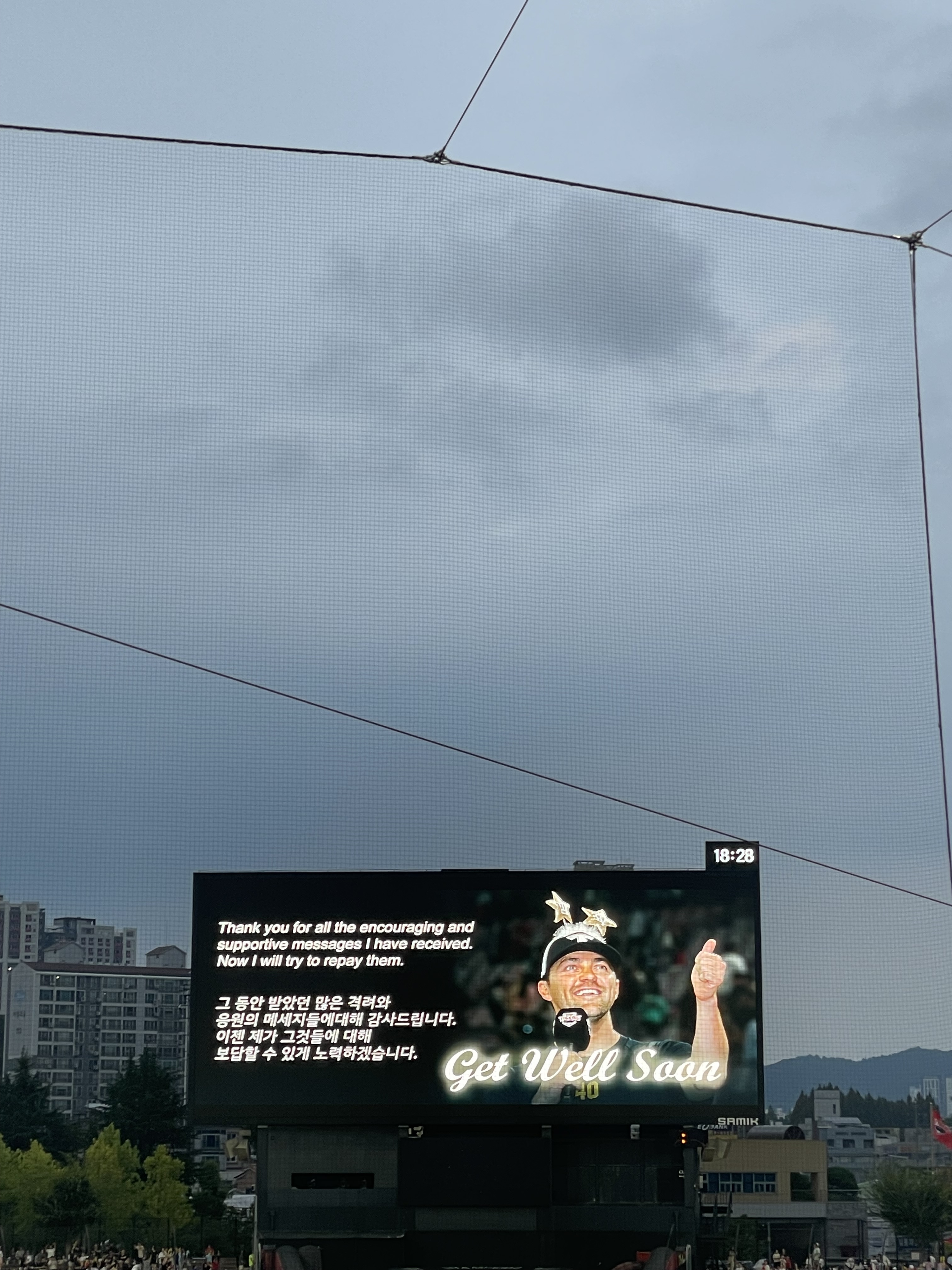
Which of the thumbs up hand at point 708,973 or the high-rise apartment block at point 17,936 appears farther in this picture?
the high-rise apartment block at point 17,936

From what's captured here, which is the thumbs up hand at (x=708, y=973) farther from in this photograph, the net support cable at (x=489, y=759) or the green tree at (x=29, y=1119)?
the green tree at (x=29, y=1119)

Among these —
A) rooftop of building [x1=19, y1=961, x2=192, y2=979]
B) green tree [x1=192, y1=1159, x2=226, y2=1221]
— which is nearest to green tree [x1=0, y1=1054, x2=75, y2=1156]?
green tree [x1=192, y1=1159, x2=226, y2=1221]

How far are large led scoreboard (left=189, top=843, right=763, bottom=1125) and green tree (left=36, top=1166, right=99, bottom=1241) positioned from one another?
19540 millimetres

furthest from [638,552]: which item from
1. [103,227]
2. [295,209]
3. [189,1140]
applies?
[189,1140]

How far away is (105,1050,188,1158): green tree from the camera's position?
40.6 metres

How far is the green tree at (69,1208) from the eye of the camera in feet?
100

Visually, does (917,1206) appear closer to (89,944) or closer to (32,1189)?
(32,1189)

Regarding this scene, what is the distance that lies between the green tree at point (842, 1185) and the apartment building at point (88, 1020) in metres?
24.3

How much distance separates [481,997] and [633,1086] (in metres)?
1.50

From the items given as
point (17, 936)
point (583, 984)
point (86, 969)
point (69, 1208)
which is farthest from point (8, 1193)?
point (86, 969)

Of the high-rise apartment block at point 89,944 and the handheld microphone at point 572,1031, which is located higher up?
the high-rise apartment block at point 89,944

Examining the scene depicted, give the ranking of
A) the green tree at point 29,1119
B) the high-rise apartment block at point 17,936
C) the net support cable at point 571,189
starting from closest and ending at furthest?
the net support cable at point 571,189 < the green tree at point 29,1119 < the high-rise apartment block at point 17,936

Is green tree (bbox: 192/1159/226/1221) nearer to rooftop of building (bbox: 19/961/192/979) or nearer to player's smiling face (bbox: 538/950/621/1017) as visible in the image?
rooftop of building (bbox: 19/961/192/979)

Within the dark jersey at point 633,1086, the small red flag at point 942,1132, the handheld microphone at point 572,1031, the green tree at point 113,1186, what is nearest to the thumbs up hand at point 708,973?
the dark jersey at point 633,1086
